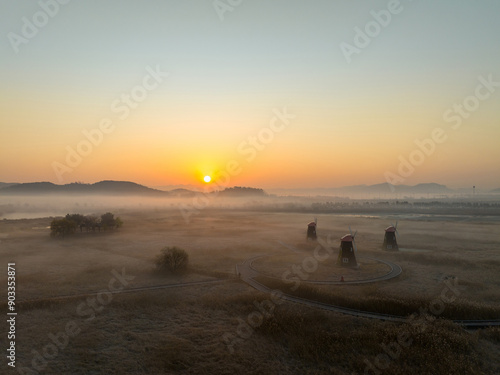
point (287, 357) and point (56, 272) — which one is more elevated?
point (56, 272)

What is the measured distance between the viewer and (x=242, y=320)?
29.6 m

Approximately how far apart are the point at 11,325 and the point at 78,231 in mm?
66198

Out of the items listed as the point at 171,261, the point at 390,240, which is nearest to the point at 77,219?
the point at 171,261

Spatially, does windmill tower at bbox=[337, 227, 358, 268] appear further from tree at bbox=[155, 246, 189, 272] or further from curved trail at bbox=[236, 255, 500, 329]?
tree at bbox=[155, 246, 189, 272]

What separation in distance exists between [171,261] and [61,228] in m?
50.2

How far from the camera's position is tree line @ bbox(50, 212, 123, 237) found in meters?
78.1

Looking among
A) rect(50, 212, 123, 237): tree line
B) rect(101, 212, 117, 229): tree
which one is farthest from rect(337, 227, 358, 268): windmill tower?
rect(101, 212, 117, 229): tree

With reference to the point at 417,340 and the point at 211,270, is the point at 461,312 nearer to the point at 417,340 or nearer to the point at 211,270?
the point at 417,340

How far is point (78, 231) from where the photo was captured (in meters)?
87.6

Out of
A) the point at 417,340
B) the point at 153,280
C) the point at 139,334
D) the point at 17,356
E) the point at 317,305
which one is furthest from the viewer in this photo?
the point at 153,280

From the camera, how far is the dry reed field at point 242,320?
22.8 metres

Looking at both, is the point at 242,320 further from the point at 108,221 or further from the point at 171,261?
the point at 108,221

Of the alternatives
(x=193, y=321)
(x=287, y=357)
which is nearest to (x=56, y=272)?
(x=193, y=321)

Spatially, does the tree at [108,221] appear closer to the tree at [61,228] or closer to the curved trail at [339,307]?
the tree at [61,228]
